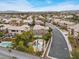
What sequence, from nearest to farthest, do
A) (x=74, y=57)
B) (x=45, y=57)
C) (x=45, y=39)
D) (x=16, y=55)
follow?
(x=74, y=57), (x=45, y=57), (x=16, y=55), (x=45, y=39)

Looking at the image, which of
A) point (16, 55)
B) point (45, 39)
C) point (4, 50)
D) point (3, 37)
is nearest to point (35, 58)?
point (16, 55)

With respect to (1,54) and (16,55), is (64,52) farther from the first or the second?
(1,54)

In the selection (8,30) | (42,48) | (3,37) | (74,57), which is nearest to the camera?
(74,57)

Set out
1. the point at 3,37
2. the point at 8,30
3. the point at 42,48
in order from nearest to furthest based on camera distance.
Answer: the point at 42,48 < the point at 3,37 < the point at 8,30

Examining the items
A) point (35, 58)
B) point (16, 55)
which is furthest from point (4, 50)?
point (35, 58)

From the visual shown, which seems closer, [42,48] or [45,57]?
[45,57]

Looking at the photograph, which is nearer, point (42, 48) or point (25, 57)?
point (25, 57)

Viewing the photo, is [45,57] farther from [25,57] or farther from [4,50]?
[4,50]

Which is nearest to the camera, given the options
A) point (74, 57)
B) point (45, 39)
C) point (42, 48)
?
point (74, 57)
